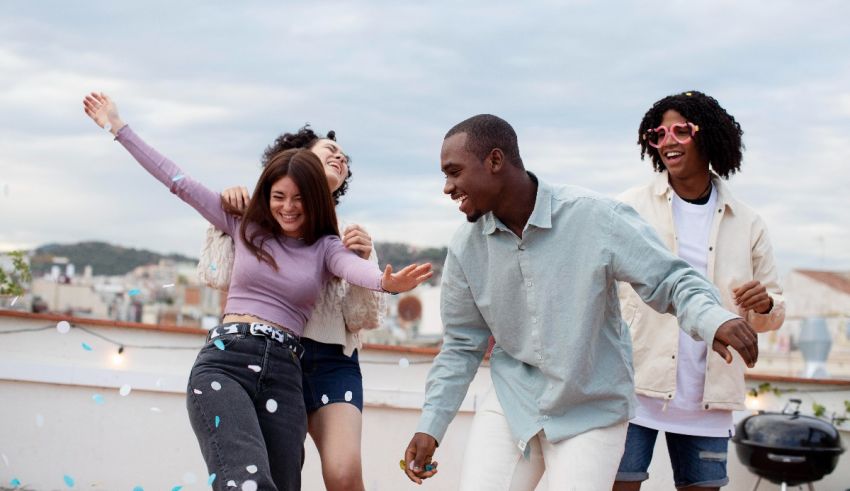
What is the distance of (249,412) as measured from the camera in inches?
132

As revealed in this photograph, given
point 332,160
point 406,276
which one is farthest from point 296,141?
point 406,276

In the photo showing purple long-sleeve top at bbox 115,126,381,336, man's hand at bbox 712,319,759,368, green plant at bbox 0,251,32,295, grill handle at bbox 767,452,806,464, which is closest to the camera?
man's hand at bbox 712,319,759,368

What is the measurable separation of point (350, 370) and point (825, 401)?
425 centimetres

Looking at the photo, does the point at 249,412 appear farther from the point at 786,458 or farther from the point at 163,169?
the point at 786,458

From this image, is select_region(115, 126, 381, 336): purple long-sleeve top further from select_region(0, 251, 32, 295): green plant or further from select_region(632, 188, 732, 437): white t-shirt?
select_region(0, 251, 32, 295): green plant

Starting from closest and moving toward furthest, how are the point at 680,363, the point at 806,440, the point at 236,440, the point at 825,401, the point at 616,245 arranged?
the point at 616,245, the point at 236,440, the point at 680,363, the point at 806,440, the point at 825,401

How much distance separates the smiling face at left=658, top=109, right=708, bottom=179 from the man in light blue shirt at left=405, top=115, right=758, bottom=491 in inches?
33.9

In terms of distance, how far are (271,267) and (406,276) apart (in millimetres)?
523

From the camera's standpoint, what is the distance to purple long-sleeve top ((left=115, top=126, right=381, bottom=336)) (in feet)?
11.9

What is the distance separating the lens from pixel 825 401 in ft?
22.8

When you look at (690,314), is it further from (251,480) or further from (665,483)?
(665,483)

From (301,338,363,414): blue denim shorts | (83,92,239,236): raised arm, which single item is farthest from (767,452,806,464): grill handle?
(83,92,239,236): raised arm

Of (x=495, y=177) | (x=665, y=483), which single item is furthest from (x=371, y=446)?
(x=495, y=177)

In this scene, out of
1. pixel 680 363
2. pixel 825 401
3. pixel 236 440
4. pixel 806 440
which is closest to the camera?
pixel 236 440
